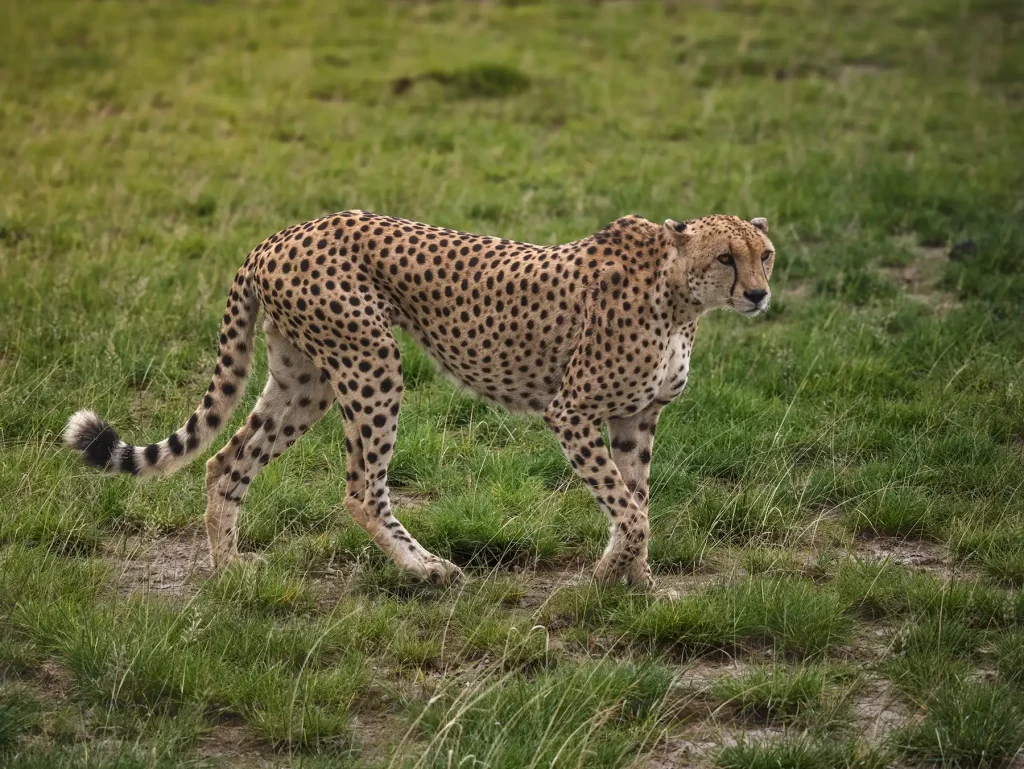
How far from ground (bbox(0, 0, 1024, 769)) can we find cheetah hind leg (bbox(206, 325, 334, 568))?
6.3 inches

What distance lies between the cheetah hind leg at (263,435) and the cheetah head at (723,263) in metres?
1.28

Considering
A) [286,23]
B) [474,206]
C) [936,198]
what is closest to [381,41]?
[286,23]

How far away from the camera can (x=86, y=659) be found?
378 centimetres

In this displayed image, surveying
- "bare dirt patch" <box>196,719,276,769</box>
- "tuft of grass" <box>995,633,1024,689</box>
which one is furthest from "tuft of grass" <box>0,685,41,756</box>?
"tuft of grass" <box>995,633,1024,689</box>

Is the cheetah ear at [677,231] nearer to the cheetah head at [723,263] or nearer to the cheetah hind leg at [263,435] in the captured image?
the cheetah head at [723,263]

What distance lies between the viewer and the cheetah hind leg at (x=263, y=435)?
15.0 ft

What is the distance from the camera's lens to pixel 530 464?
5352 millimetres

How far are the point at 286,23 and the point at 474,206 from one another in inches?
218

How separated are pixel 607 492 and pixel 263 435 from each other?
1179 millimetres

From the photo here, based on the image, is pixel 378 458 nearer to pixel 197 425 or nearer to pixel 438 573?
pixel 438 573

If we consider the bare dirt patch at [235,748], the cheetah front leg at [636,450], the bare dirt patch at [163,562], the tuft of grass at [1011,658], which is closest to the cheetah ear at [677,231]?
the cheetah front leg at [636,450]

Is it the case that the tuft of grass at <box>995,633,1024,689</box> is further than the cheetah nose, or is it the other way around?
the cheetah nose

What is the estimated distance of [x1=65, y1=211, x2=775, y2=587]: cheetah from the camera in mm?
4359

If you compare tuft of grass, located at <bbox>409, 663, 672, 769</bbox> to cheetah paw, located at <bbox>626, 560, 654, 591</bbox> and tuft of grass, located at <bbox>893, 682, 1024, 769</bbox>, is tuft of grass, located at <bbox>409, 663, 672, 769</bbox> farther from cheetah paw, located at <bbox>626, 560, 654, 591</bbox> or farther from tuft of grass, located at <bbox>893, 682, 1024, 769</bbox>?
tuft of grass, located at <bbox>893, 682, 1024, 769</bbox>
